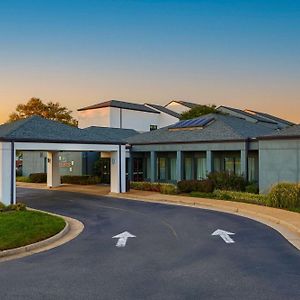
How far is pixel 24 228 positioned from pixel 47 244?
1.70 metres

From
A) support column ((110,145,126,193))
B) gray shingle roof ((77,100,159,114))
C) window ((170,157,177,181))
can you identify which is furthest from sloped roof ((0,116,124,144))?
gray shingle roof ((77,100,159,114))

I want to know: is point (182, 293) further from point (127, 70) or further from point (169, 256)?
point (127, 70)

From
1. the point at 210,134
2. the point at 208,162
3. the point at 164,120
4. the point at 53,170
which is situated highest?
the point at 164,120

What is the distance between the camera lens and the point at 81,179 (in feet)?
125

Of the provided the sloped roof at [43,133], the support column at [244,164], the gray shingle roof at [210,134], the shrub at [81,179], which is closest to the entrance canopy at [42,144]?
the sloped roof at [43,133]

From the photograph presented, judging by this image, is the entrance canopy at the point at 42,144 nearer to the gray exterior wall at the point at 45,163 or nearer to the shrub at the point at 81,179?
the shrub at the point at 81,179

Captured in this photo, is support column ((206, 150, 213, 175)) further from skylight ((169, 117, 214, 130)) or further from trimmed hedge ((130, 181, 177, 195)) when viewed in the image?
skylight ((169, 117, 214, 130))

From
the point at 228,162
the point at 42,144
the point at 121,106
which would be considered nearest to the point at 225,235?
the point at 42,144

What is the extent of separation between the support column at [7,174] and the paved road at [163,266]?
6805 millimetres

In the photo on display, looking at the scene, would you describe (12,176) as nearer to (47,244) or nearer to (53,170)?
(47,244)

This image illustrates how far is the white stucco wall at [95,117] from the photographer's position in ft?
183

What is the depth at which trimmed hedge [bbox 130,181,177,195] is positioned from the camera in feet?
92.9

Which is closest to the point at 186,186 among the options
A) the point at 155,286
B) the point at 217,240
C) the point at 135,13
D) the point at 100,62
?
the point at 100,62

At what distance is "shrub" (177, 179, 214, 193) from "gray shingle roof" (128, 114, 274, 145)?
410 cm
